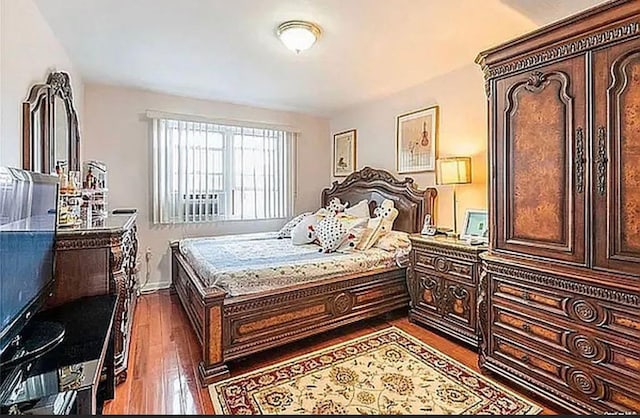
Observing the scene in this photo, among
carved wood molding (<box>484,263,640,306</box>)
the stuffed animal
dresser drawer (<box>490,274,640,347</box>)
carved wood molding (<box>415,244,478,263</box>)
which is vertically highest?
the stuffed animal

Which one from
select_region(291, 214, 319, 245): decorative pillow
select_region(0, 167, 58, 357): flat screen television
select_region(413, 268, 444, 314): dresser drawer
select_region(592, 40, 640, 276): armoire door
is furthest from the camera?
select_region(291, 214, 319, 245): decorative pillow

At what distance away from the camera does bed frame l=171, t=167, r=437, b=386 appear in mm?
2258

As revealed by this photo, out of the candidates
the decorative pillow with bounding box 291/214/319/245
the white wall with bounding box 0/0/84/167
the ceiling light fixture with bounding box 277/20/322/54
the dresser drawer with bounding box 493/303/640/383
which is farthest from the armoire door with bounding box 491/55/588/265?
the white wall with bounding box 0/0/84/167

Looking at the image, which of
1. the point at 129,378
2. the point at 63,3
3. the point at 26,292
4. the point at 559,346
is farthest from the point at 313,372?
the point at 63,3

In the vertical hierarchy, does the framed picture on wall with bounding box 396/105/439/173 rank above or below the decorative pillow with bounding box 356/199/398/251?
above

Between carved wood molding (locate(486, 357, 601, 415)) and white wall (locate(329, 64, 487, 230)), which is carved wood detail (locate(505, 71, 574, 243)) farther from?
white wall (locate(329, 64, 487, 230))

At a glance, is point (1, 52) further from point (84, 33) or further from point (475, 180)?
point (475, 180)

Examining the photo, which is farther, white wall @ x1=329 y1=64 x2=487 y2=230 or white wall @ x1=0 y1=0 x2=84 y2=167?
white wall @ x1=329 y1=64 x2=487 y2=230

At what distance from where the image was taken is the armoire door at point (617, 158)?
5.31 ft

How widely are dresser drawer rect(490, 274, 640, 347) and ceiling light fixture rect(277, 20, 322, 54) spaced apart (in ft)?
6.80

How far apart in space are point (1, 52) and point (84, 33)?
1050 mm

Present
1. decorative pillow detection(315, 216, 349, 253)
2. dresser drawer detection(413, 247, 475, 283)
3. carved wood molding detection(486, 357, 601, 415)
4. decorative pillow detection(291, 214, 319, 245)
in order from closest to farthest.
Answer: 1. carved wood molding detection(486, 357, 601, 415)
2. dresser drawer detection(413, 247, 475, 283)
3. decorative pillow detection(315, 216, 349, 253)
4. decorative pillow detection(291, 214, 319, 245)

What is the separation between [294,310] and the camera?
2625mm

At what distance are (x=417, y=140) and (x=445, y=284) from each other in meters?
1.73
